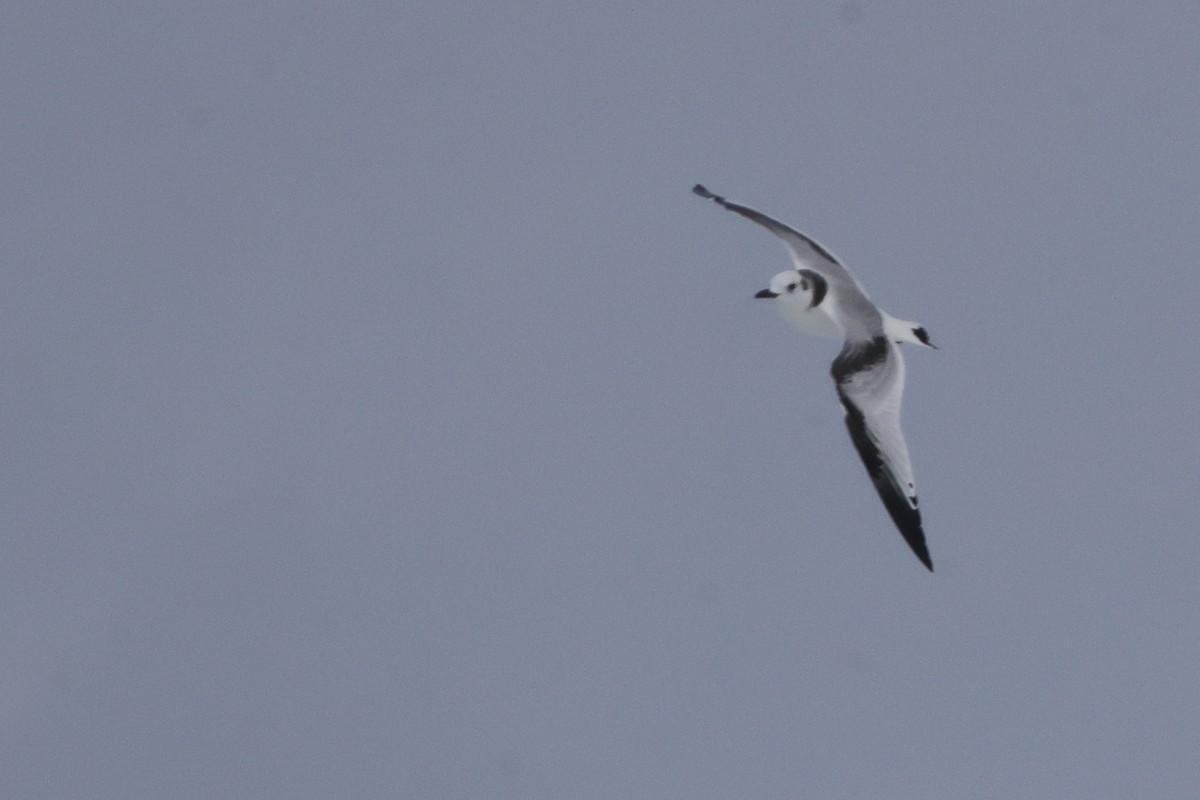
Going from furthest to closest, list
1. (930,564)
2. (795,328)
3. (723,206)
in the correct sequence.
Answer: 1. (723,206)
2. (795,328)
3. (930,564)

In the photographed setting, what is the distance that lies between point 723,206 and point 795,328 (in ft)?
9.91

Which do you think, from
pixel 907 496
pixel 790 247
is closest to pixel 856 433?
pixel 907 496

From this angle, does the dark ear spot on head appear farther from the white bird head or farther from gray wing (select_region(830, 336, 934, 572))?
gray wing (select_region(830, 336, 934, 572))

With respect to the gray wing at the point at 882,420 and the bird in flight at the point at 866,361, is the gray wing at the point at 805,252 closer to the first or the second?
the bird in flight at the point at 866,361

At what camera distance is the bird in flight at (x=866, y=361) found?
30625mm

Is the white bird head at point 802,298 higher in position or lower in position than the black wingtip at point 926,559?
higher

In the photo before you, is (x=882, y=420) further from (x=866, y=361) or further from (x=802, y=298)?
(x=802, y=298)

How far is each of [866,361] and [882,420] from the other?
686mm

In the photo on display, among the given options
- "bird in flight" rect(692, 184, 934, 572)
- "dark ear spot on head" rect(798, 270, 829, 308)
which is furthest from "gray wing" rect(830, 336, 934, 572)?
"dark ear spot on head" rect(798, 270, 829, 308)

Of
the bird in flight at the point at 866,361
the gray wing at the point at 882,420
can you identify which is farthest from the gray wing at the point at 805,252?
the gray wing at the point at 882,420

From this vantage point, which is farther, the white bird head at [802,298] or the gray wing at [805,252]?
the gray wing at [805,252]

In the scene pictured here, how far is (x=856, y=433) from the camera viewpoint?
102ft

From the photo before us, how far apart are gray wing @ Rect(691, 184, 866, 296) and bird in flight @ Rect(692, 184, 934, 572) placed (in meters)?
0.01

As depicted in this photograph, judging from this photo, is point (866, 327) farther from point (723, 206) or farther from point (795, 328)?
point (723, 206)
